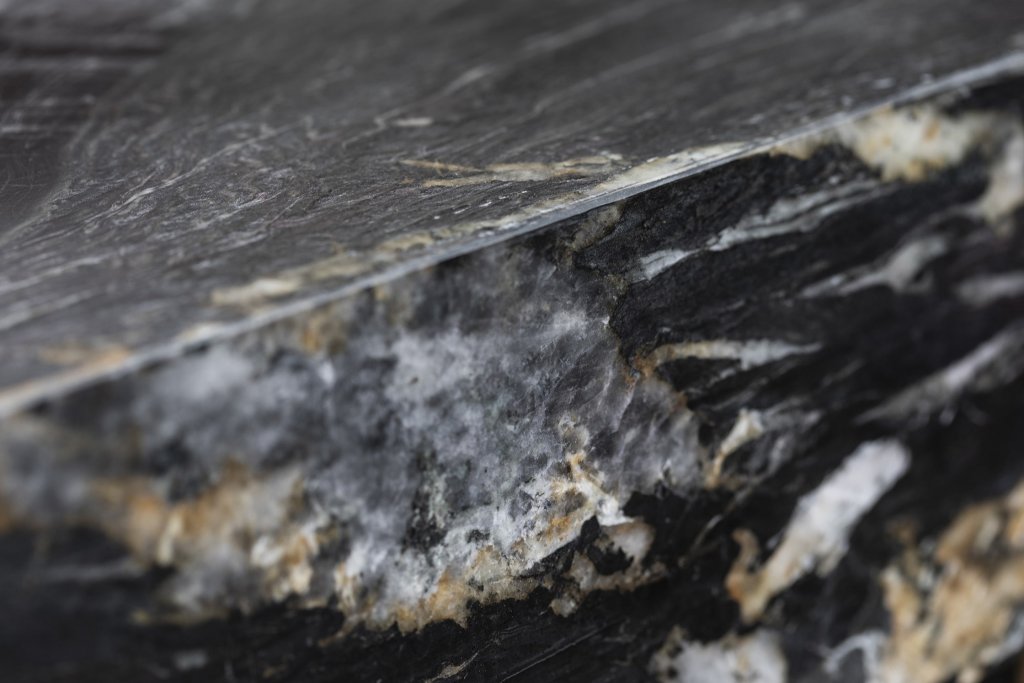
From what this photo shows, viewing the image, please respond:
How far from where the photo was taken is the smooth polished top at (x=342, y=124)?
0.42 meters

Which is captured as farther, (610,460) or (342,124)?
(342,124)

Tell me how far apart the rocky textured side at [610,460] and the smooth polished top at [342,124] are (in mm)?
22

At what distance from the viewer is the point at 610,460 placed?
1.76 feet

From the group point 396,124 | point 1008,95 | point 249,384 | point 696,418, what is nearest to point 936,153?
point 1008,95

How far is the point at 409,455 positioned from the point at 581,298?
0.12 metres

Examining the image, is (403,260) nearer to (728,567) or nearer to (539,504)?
(539,504)

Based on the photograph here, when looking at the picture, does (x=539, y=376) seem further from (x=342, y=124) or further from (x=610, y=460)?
(x=342, y=124)

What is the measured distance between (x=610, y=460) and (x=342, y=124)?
0.29 meters

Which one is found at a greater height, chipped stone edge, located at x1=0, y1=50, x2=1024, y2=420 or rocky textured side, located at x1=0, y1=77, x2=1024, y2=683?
chipped stone edge, located at x1=0, y1=50, x2=1024, y2=420

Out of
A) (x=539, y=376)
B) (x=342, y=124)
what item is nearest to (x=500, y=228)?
(x=539, y=376)

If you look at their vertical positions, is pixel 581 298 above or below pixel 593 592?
above

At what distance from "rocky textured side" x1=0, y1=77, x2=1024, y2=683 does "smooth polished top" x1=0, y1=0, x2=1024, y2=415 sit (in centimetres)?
2

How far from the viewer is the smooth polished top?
42cm

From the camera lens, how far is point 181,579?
0.39m
